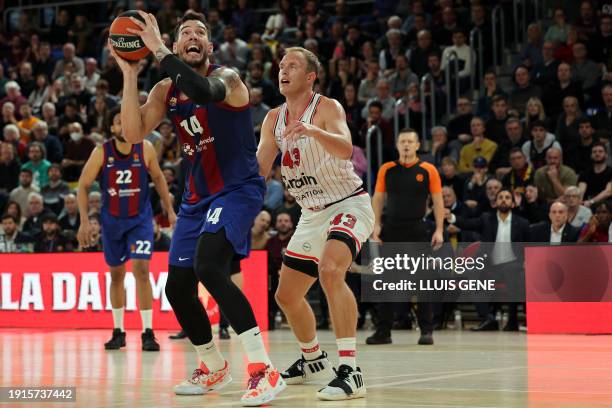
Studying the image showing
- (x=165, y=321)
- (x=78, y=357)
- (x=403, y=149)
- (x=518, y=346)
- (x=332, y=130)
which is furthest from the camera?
(x=165, y=321)

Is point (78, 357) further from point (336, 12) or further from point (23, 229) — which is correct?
point (336, 12)

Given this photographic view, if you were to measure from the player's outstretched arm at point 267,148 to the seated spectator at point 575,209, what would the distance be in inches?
275

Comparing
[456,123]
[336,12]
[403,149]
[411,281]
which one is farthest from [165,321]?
[336,12]

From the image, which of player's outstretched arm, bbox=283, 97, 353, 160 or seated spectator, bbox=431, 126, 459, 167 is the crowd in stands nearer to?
seated spectator, bbox=431, 126, 459, 167

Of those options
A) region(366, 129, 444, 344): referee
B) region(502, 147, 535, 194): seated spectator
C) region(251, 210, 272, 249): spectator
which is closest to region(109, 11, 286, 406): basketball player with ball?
region(366, 129, 444, 344): referee

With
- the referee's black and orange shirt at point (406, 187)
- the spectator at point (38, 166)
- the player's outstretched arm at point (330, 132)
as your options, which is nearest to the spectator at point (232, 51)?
the spectator at point (38, 166)

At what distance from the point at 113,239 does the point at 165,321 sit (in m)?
3.46

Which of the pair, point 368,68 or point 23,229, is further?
point 368,68

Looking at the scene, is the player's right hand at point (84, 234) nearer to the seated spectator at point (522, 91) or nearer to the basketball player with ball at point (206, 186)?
the basketball player with ball at point (206, 186)

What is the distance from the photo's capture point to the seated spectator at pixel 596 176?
13.9 meters

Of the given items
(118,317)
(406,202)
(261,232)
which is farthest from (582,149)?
(118,317)

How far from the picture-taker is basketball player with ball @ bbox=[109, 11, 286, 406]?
20.6 feet

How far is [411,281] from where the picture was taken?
12953 millimetres

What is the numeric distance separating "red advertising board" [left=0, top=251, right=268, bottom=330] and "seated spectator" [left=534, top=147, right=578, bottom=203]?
379 centimetres
